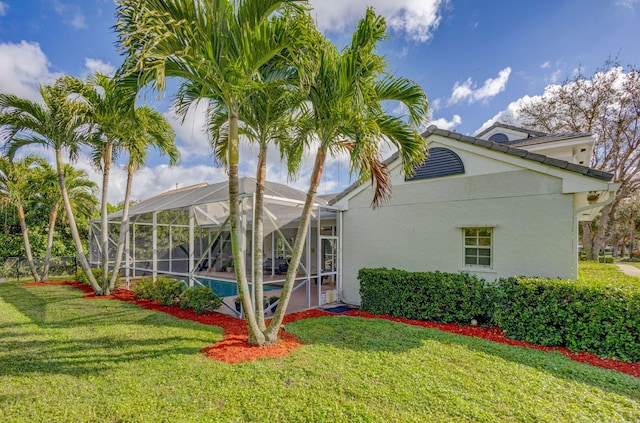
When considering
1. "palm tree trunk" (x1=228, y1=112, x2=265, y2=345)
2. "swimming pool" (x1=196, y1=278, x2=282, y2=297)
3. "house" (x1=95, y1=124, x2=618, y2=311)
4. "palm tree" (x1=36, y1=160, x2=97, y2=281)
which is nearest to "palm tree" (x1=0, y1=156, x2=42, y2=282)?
"palm tree" (x1=36, y1=160, x2=97, y2=281)

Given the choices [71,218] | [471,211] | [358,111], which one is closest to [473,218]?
[471,211]

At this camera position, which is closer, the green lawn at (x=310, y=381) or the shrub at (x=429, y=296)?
the green lawn at (x=310, y=381)

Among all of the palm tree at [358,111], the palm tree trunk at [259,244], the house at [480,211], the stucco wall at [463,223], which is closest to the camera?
the palm tree at [358,111]

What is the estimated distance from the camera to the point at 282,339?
6.76 metres

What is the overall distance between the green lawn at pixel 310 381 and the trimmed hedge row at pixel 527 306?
939 millimetres

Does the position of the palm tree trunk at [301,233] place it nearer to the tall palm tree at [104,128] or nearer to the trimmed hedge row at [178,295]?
the trimmed hedge row at [178,295]

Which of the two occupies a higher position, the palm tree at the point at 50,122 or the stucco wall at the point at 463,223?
the palm tree at the point at 50,122

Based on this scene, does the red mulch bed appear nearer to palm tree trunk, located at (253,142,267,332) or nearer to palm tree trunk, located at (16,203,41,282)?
palm tree trunk, located at (253,142,267,332)

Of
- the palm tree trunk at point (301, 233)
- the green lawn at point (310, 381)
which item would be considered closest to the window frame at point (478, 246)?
the green lawn at point (310, 381)

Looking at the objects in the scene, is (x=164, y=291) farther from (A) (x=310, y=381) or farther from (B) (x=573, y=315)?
(B) (x=573, y=315)

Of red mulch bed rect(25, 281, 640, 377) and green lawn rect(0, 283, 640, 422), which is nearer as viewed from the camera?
green lawn rect(0, 283, 640, 422)

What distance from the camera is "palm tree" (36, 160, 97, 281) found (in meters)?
16.2

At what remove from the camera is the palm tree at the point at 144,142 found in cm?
1154

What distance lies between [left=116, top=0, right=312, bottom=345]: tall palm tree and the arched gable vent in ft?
20.5
